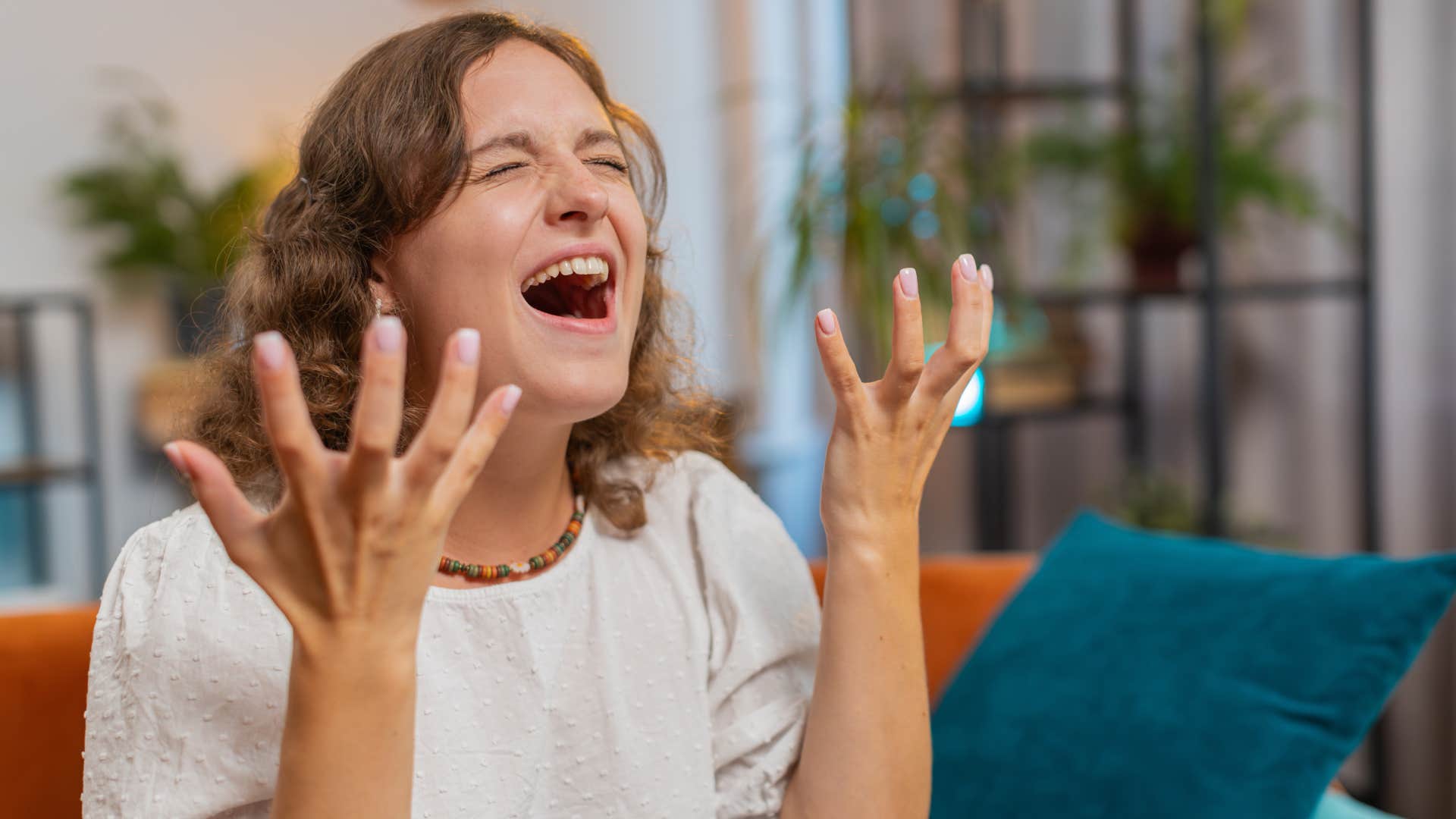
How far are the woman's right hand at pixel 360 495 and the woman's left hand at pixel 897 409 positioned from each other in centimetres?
34

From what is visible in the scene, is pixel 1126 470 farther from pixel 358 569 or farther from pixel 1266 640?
pixel 358 569

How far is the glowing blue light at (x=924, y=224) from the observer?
2.64 m

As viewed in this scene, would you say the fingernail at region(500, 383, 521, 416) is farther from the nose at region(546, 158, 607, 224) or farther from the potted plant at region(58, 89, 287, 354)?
the potted plant at region(58, 89, 287, 354)

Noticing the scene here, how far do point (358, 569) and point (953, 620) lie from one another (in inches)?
42.4

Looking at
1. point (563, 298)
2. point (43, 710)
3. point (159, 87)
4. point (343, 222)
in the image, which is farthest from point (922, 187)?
point (159, 87)

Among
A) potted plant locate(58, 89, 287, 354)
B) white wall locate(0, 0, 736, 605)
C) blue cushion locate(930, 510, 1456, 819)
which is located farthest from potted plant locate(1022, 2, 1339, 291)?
potted plant locate(58, 89, 287, 354)

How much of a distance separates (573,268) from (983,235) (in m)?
2.03

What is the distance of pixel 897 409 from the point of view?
0.94 m

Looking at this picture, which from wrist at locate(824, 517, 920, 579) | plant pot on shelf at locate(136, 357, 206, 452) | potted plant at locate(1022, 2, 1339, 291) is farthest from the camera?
plant pot on shelf at locate(136, 357, 206, 452)

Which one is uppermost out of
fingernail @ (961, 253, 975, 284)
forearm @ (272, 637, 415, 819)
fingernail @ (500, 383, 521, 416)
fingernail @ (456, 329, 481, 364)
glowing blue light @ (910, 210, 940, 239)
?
glowing blue light @ (910, 210, 940, 239)

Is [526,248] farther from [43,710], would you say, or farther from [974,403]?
[974,403]

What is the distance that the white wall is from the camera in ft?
12.5


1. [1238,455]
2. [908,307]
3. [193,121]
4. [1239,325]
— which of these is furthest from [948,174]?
[193,121]

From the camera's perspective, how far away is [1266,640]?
3.79 ft
